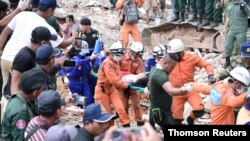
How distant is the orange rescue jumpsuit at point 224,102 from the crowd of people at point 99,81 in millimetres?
13

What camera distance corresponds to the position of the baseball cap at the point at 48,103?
673 cm

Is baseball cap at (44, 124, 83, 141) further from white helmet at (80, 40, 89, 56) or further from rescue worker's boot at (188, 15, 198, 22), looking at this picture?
rescue worker's boot at (188, 15, 198, 22)

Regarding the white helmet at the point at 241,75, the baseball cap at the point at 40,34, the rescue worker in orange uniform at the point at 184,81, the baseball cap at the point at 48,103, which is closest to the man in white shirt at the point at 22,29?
the baseball cap at the point at 40,34

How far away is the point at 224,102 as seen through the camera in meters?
8.77

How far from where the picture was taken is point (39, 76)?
7312 millimetres

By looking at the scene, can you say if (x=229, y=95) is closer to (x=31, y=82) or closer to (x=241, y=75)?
(x=241, y=75)

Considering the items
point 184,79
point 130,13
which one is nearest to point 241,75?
point 184,79

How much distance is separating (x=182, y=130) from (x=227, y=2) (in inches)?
344

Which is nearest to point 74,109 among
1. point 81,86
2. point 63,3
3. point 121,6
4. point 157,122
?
point 81,86

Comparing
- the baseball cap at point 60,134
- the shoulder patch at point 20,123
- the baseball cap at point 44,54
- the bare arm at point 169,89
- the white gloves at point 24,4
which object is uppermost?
the white gloves at point 24,4

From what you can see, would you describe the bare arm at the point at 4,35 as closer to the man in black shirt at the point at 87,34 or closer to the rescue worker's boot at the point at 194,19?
the man in black shirt at the point at 87,34

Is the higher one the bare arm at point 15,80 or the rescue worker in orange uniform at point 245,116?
the bare arm at point 15,80

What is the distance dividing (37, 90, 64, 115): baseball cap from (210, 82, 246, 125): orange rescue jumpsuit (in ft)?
8.81

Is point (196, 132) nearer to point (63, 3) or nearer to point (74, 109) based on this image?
point (74, 109)
